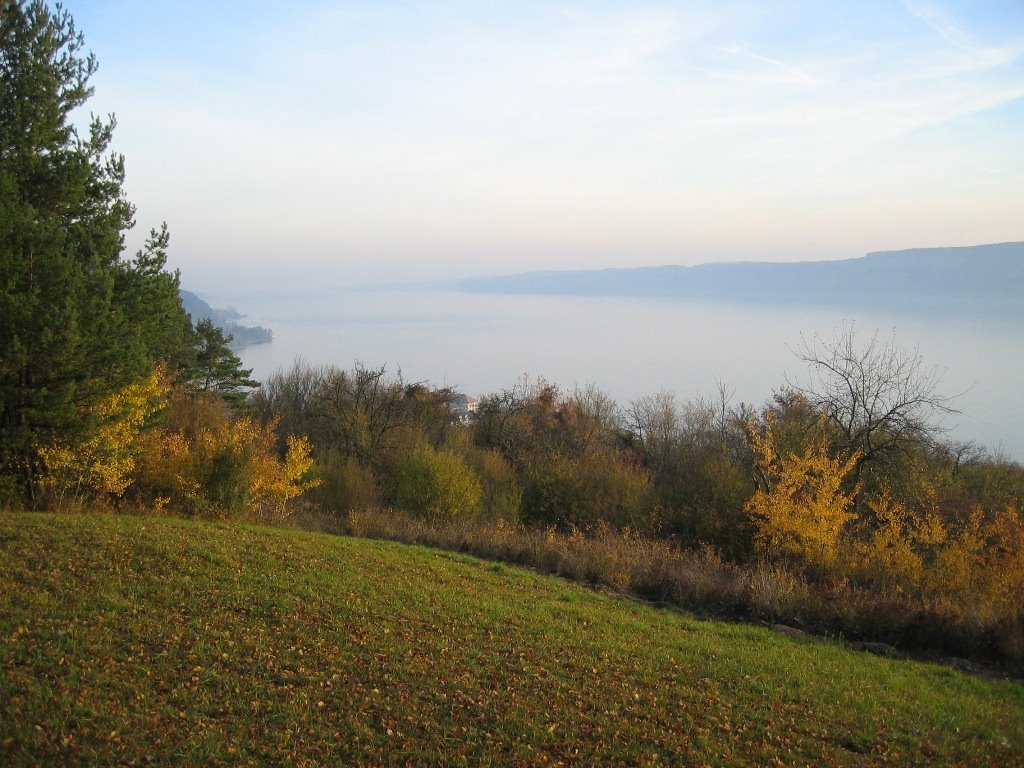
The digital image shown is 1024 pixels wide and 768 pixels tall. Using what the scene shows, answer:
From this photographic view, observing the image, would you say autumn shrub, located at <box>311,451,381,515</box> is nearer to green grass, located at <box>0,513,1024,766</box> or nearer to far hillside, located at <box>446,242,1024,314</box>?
green grass, located at <box>0,513,1024,766</box>

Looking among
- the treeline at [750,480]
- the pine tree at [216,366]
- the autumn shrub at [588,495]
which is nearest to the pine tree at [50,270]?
the treeline at [750,480]

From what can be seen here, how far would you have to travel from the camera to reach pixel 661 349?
102 m

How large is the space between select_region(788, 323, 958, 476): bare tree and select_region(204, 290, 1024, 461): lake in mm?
6922

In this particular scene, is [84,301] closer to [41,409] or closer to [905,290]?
[41,409]

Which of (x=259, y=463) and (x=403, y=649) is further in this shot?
(x=259, y=463)

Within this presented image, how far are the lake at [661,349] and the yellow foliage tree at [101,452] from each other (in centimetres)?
3167

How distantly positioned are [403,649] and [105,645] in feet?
9.39

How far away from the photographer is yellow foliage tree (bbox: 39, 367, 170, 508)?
15.6 meters

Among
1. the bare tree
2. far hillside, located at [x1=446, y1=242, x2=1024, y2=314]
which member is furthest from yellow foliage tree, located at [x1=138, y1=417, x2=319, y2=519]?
far hillside, located at [x1=446, y1=242, x2=1024, y2=314]

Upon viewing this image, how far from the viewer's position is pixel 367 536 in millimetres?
18094

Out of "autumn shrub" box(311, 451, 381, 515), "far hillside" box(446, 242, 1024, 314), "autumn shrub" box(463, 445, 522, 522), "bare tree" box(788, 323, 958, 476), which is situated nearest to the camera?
"bare tree" box(788, 323, 958, 476)

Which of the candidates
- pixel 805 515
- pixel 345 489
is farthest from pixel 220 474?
pixel 805 515

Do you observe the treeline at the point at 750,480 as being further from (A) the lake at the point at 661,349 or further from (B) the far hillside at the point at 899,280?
(B) the far hillside at the point at 899,280

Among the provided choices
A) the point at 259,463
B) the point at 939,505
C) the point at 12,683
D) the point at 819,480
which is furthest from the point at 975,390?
the point at 12,683
